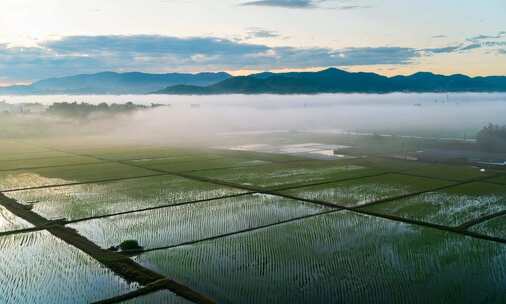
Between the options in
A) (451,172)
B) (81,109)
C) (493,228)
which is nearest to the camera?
(493,228)

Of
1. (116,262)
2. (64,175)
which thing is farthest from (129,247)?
(64,175)

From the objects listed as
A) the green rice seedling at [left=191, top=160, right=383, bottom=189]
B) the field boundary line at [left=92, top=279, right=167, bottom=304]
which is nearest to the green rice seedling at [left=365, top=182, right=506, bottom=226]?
the green rice seedling at [left=191, top=160, right=383, bottom=189]

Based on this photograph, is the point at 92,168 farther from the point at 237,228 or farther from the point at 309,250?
the point at 309,250

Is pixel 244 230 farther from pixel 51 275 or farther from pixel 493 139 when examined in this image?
pixel 493 139

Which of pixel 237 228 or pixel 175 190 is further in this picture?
pixel 175 190

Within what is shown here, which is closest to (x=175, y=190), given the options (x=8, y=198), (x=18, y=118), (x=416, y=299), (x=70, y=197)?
(x=70, y=197)

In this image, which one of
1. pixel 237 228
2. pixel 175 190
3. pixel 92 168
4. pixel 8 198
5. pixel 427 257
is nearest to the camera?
pixel 427 257

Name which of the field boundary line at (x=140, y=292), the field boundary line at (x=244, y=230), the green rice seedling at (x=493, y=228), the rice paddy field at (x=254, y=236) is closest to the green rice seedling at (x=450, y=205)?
the rice paddy field at (x=254, y=236)

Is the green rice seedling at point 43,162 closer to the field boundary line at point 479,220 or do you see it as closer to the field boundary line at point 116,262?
the field boundary line at point 116,262
